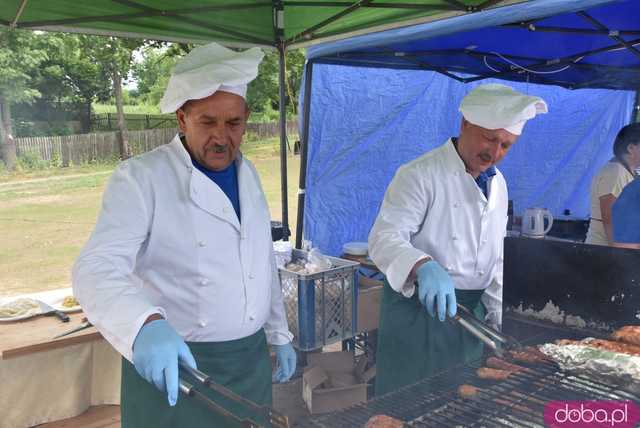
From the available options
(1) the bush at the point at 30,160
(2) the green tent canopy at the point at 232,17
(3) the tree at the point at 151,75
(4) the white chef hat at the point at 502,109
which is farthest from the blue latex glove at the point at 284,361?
(3) the tree at the point at 151,75

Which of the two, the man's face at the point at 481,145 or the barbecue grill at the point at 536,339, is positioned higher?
the man's face at the point at 481,145

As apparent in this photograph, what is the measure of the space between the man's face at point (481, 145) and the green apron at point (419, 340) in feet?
1.82

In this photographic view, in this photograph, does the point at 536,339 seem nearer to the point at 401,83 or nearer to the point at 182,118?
the point at 182,118

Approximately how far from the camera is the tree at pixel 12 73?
1265 cm

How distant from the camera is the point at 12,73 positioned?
45.0ft

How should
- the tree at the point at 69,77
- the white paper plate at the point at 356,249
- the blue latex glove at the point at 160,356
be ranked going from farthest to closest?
the tree at the point at 69,77 → the white paper plate at the point at 356,249 → the blue latex glove at the point at 160,356

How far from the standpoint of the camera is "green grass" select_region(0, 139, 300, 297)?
7.92 meters

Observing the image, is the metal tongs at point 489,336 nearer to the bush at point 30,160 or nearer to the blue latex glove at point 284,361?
the blue latex glove at point 284,361

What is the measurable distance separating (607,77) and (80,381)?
519 centimetres

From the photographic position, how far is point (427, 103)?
4.93m

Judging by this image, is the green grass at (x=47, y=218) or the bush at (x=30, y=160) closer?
the green grass at (x=47, y=218)

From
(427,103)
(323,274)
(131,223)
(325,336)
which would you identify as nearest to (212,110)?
(131,223)

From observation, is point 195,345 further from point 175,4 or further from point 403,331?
point 175,4

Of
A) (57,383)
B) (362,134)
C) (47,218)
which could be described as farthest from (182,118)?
(47,218)
